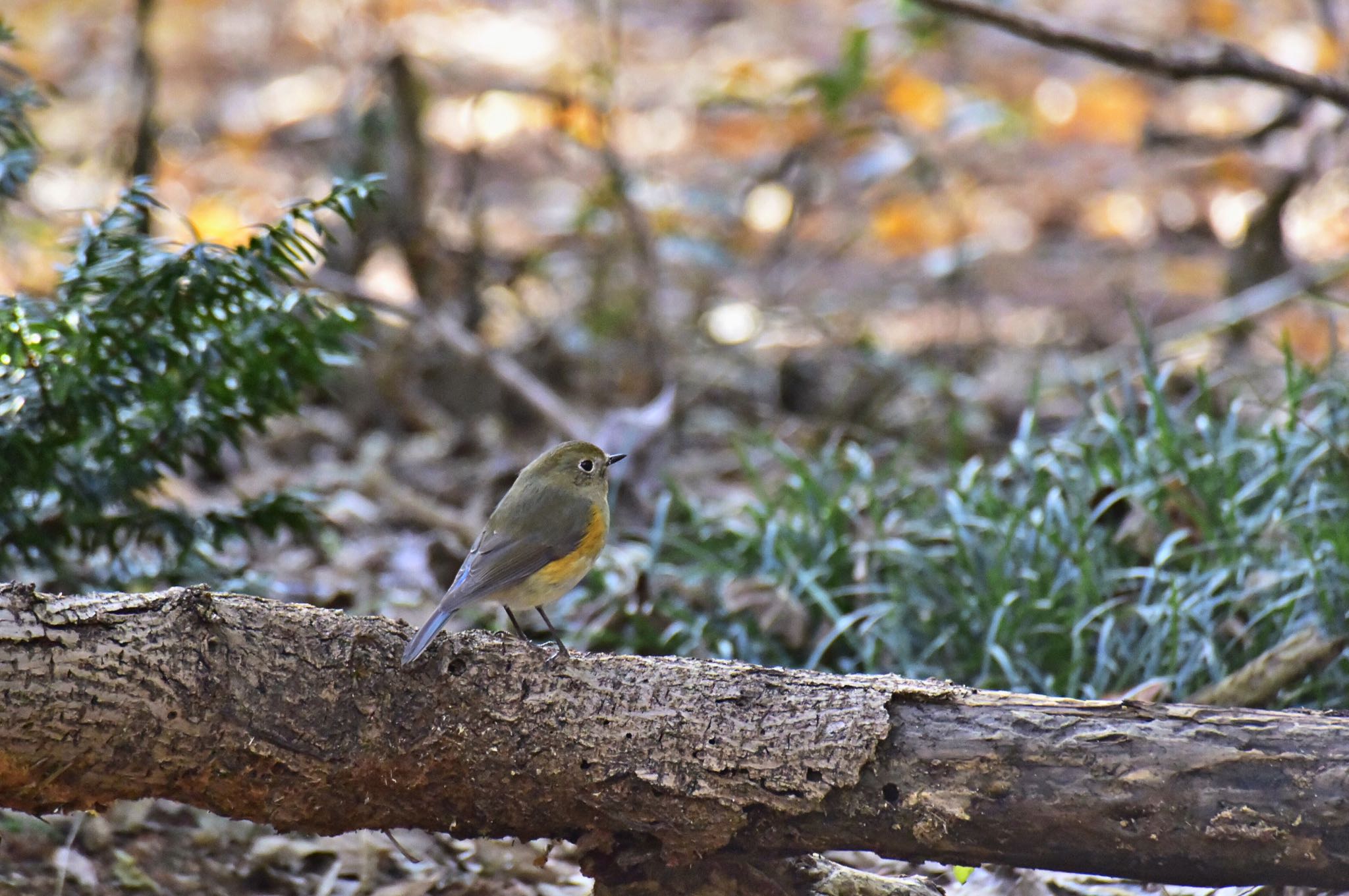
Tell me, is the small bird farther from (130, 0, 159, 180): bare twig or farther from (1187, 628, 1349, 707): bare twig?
(130, 0, 159, 180): bare twig

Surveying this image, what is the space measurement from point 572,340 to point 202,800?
4759 millimetres

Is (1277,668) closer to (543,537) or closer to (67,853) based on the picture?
(543,537)

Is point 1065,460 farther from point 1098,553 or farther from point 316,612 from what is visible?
point 316,612

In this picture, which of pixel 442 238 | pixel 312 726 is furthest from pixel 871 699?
pixel 442 238

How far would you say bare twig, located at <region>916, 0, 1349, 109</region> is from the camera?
3.87 meters

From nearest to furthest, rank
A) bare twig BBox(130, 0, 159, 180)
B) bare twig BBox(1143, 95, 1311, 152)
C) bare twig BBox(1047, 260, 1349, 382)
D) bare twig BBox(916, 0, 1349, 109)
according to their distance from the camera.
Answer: bare twig BBox(916, 0, 1349, 109)
bare twig BBox(1143, 95, 1311, 152)
bare twig BBox(130, 0, 159, 180)
bare twig BBox(1047, 260, 1349, 382)

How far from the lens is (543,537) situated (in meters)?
2.78

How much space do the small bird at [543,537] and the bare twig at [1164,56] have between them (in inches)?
73.1

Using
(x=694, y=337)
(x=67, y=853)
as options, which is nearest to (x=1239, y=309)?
(x=694, y=337)

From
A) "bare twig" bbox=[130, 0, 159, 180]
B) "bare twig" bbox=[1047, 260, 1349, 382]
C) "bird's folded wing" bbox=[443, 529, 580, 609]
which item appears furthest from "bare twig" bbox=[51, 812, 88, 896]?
"bare twig" bbox=[1047, 260, 1349, 382]

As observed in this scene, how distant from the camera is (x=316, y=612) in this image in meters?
2.24

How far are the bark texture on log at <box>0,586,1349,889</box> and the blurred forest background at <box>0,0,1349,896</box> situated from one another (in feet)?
2.58

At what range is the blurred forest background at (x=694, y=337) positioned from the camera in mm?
3004

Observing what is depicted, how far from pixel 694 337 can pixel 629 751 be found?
5264mm
